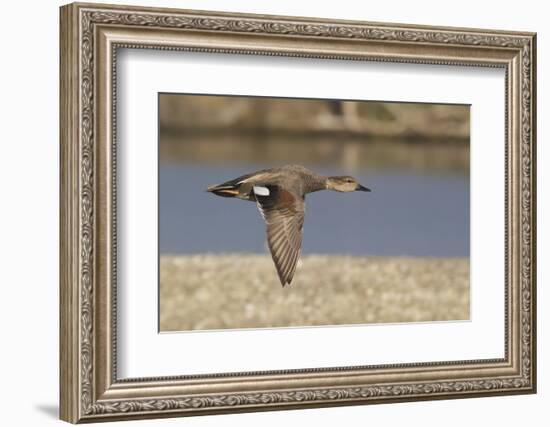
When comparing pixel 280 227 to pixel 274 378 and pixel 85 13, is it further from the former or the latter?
pixel 85 13

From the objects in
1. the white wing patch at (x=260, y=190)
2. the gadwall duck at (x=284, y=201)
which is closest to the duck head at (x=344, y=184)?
the gadwall duck at (x=284, y=201)

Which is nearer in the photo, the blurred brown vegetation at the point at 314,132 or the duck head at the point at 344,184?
the blurred brown vegetation at the point at 314,132

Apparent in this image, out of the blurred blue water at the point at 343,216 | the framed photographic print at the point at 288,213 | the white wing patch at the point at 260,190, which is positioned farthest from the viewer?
the white wing patch at the point at 260,190

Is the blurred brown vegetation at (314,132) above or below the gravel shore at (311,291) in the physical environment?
above

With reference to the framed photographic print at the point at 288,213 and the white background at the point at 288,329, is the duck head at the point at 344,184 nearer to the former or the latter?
the framed photographic print at the point at 288,213

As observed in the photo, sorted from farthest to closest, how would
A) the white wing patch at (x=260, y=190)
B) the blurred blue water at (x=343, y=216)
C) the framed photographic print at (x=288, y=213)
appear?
1. the white wing patch at (x=260, y=190)
2. the blurred blue water at (x=343, y=216)
3. the framed photographic print at (x=288, y=213)

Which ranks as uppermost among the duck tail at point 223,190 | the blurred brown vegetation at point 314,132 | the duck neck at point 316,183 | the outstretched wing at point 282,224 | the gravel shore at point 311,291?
the blurred brown vegetation at point 314,132

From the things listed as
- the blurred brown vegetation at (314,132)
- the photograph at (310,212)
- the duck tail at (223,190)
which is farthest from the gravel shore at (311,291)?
the blurred brown vegetation at (314,132)
